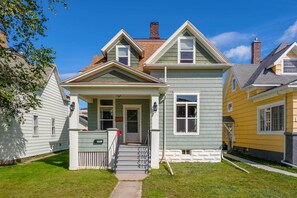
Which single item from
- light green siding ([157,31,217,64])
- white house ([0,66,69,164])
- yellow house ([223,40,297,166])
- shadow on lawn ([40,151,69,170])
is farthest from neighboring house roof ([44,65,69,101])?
yellow house ([223,40,297,166])

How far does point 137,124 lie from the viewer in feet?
42.0

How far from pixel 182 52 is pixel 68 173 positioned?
763cm

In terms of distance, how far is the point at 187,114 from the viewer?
38.9 ft

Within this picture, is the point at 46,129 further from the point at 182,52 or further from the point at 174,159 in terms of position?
the point at 182,52

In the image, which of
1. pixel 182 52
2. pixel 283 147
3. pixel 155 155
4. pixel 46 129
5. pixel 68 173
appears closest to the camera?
pixel 68 173

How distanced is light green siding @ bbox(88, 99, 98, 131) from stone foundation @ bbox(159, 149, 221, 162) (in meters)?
4.19

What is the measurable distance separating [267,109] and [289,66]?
280 cm

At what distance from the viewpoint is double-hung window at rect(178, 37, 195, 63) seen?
12.0m

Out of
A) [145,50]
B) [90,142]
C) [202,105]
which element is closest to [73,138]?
[90,142]

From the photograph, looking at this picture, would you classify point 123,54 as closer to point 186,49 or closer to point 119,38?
point 119,38

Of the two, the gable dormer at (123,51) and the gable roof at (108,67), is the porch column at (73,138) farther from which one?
the gable dormer at (123,51)

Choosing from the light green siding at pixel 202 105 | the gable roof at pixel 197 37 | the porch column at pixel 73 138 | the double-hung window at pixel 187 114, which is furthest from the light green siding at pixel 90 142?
the gable roof at pixel 197 37

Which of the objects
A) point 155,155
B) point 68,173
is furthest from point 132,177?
point 68,173

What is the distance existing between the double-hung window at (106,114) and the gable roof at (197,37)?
317 cm
